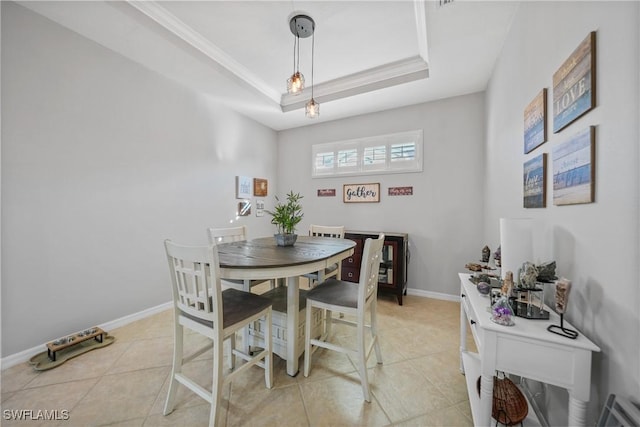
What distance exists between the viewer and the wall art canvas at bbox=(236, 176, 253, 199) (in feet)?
12.2

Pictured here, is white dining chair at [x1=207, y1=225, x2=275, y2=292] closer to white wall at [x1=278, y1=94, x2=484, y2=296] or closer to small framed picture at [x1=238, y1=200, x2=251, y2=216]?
small framed picture at [x1=238, y1=200, x2=251, y2=216]

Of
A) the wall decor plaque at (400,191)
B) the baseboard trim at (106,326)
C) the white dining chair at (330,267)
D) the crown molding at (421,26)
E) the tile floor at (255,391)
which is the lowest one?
the tile floor at (255,391)

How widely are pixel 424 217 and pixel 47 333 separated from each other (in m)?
4.09

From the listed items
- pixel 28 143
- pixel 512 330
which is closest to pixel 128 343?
pixel 28 143

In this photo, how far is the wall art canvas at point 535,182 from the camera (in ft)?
4.36

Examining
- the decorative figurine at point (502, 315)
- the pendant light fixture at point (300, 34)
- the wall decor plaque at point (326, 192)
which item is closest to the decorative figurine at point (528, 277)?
the decorative figurine at point (502, 315)

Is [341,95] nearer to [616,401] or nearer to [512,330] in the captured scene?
[512,330]

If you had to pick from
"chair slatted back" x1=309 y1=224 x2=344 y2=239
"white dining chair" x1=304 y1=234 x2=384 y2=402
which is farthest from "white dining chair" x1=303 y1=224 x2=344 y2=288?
"white dining chair" x1=304 y1=234 x2=384 y2=402

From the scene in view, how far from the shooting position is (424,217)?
3.31 m

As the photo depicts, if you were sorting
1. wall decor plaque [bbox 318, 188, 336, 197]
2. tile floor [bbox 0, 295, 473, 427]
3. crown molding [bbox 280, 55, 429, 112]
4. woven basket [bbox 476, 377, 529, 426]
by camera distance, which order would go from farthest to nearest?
1. wall decor plaque [bbox 318, 188, 336, 197]
2. crown molding [bbox 280, 55, 429, 112]
3. tile floor [bbox 0, 295, 473, 427]
4. woven basket [bbox 476, 377, 529, 426]

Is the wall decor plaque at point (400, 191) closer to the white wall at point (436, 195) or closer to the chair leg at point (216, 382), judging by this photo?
the white wall at point (436, 195)

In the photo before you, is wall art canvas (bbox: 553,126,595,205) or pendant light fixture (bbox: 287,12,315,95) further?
pendant light fixture (bbox: 287,12,315,95)

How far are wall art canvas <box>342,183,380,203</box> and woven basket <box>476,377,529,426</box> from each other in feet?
8.61

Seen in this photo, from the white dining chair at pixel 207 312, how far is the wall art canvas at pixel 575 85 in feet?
5.91
